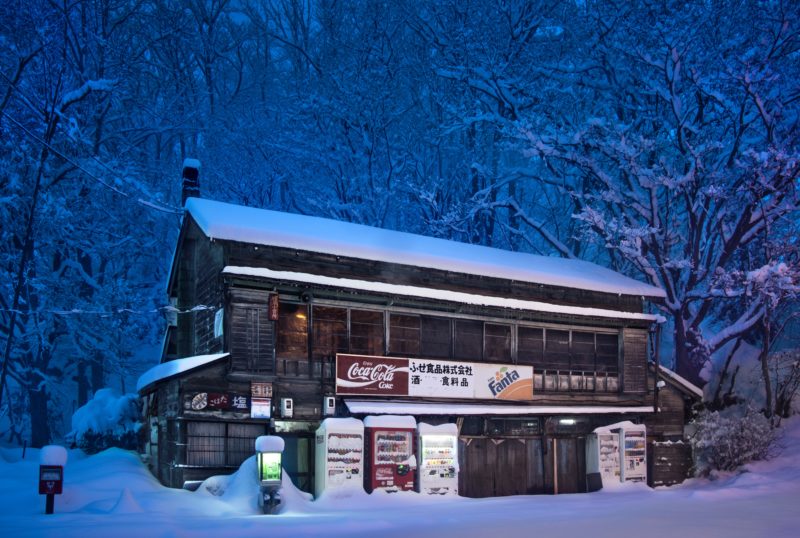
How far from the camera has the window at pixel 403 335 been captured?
69.8 ft

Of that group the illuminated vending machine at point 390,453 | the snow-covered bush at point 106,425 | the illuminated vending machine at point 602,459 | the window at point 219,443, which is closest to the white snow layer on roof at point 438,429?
the illuminated vending machine at point 390,453

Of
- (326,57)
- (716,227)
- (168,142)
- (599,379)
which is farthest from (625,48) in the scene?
(168,142)

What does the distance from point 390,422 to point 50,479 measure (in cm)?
863

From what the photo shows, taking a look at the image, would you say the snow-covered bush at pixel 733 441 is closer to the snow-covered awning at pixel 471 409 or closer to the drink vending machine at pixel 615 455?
the snow-covered awning at pixel 471 409

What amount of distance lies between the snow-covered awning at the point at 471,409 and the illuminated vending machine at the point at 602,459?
2.53 feet

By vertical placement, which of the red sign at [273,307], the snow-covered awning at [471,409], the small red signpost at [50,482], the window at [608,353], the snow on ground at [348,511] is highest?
the red sign at [273,307]

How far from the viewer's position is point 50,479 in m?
14.6

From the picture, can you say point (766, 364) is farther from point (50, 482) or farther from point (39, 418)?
point (39, 418)

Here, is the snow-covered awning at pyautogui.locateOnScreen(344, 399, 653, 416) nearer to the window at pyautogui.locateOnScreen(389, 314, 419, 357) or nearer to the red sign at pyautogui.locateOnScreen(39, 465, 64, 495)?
the window at pyautogui.locateOnScreen(389, 314, 419, 357)

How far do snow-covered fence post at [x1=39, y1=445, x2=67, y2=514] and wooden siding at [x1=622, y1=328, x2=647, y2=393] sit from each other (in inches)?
721

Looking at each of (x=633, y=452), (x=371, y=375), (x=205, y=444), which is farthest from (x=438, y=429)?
(x=633, y=452)

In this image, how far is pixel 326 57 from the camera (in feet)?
128

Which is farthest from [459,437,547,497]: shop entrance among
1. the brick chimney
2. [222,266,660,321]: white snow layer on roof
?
the brick chimney

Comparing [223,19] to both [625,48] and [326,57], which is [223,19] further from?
[625,48]
